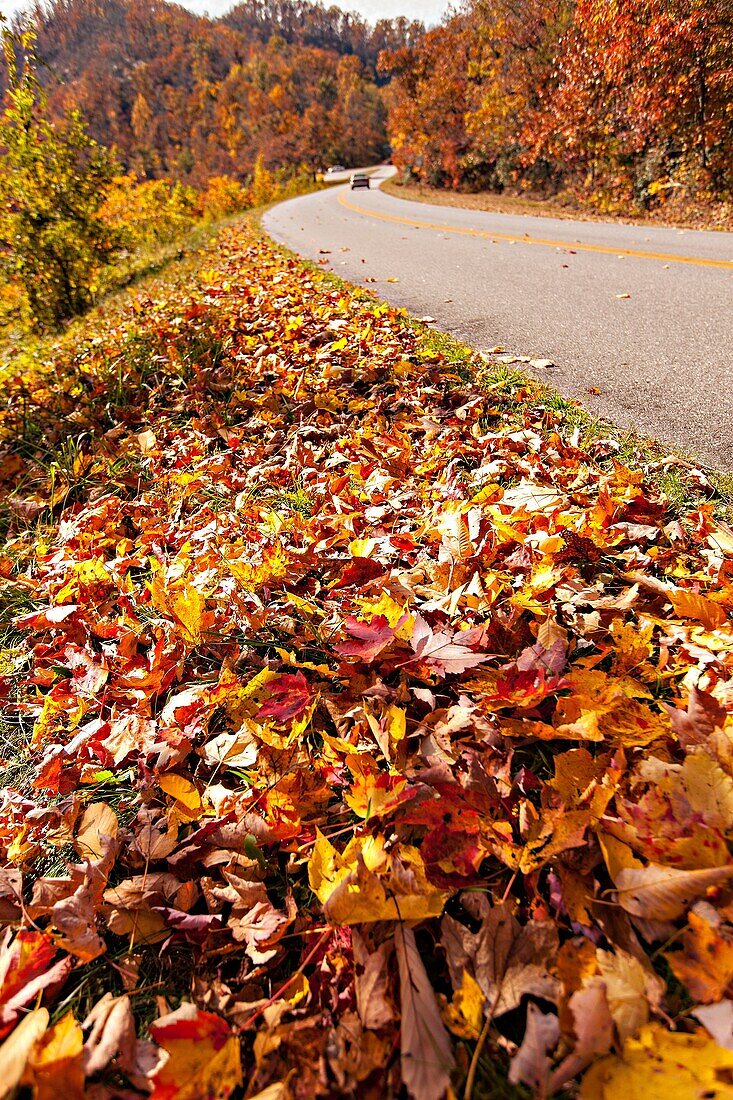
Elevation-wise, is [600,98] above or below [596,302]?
above

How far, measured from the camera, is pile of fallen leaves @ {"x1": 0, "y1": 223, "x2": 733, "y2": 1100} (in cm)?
85

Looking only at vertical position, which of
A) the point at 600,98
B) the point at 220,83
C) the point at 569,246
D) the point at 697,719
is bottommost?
the point at 697,719

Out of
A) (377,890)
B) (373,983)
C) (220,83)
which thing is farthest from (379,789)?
(220,83)

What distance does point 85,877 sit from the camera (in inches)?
45.7

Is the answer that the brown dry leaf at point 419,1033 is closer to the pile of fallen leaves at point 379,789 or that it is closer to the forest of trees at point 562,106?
the pile of fallen leaves at point 379,789

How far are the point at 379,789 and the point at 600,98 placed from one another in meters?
15.0

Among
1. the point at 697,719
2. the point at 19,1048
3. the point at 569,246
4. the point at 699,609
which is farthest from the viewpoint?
the point at 569,246

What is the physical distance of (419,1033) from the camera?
0.84 meters

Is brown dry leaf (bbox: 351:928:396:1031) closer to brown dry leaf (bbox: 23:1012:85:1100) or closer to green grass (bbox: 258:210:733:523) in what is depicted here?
brown dry leaf (bbox: 23:1012:85:1100)

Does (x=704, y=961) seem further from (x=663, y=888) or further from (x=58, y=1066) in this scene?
(x=58, y=1066)

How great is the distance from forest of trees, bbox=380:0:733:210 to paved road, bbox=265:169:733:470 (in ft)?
9.39

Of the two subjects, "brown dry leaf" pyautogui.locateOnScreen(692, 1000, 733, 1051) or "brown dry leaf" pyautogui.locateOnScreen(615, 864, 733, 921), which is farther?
"brown dry leaf" pyautogui.locateOnScreen(615, 864, 733, 921)

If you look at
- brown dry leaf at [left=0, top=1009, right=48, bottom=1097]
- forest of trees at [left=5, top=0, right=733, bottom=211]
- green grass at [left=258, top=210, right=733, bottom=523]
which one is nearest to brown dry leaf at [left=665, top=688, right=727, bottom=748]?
green grass at [left=258, top=210, right=733, bottom=523]

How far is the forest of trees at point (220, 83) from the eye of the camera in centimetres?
5747
